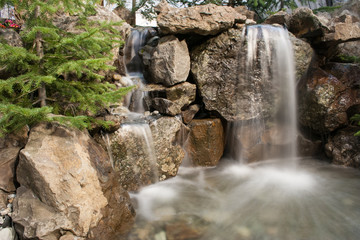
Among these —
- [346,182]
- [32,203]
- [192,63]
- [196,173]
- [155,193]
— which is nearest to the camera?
[32,203]

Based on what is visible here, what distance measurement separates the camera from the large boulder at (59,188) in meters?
3.25

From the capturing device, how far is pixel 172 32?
22.3ft

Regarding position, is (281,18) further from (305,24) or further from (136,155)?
(136,155)

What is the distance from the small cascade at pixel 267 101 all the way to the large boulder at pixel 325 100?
17.4 inches

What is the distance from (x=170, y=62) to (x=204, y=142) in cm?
260

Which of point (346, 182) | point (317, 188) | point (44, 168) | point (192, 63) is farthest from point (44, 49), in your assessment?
point (346, 182)

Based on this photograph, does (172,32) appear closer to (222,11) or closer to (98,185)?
(222,11)

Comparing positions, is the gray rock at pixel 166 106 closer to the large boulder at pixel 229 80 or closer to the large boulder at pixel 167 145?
the large boulder at pixel 167 145

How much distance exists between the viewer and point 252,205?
488cm

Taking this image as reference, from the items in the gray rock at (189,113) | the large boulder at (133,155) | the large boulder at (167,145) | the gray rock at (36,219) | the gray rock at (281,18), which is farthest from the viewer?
the gray rock at (281,18)

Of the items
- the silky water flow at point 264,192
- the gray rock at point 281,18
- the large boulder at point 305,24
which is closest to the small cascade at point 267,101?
the silky water flow at point 264,192

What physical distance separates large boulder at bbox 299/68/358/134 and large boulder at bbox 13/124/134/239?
6497 mm

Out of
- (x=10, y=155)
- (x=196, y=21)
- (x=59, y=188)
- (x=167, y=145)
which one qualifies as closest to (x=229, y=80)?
(x=196, y=21)

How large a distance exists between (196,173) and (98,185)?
3.37m
